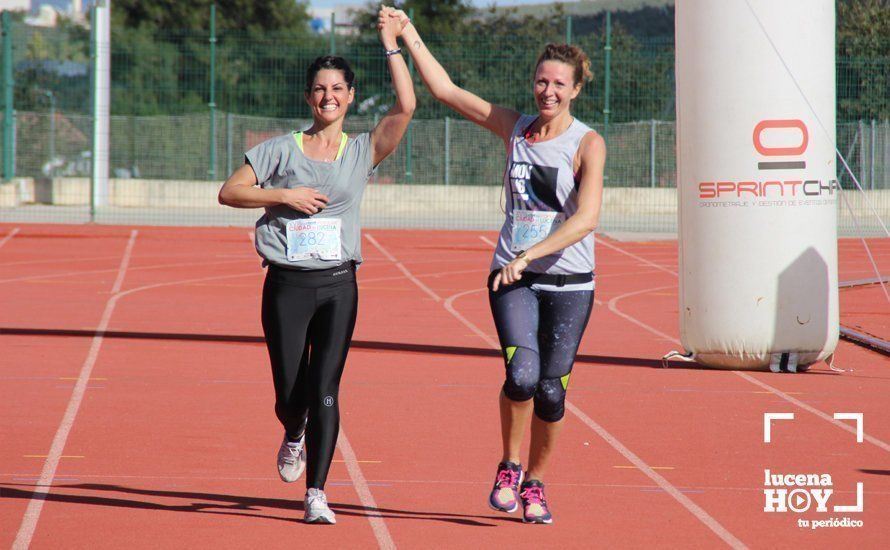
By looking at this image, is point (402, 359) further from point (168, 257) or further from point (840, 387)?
point (168, 257)

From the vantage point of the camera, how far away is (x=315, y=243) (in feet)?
19.4

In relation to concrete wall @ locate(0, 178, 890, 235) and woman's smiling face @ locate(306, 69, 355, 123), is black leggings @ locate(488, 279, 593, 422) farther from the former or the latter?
concrete wall @ locate(0, 178, 890, 235)

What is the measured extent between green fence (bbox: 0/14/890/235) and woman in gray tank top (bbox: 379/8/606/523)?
852 inches

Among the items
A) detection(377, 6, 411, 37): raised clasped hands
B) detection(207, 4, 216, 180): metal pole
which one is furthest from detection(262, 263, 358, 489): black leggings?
detection(207, 4, 216, 180): metal pole

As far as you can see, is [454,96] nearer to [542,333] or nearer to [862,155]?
[542,333]

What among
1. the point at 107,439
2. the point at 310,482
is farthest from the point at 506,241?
the point at 107,439

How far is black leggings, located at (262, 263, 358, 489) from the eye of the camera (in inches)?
234

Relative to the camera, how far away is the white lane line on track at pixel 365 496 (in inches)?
223

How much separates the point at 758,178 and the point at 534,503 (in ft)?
16.3

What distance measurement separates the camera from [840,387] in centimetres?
983

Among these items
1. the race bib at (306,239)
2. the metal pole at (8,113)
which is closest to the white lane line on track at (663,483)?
the race bib at (306,239)

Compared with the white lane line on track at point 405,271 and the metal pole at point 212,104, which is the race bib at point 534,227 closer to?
the white lane line on track at point 405,271

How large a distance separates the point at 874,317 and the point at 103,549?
10358mm

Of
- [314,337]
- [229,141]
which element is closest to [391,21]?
[314,337]
